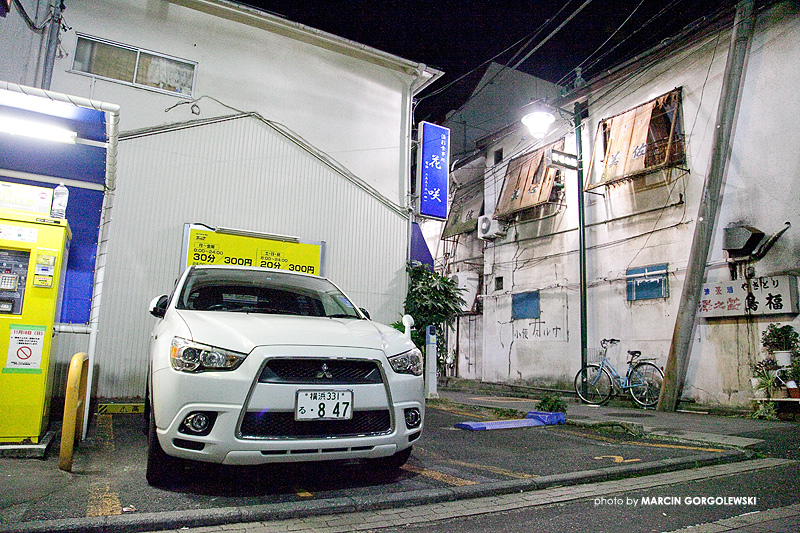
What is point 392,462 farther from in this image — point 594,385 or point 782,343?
point 594,385

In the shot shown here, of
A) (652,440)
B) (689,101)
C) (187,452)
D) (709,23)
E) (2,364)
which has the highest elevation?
(709,23)

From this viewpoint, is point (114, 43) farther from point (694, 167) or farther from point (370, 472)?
point (694, 167)

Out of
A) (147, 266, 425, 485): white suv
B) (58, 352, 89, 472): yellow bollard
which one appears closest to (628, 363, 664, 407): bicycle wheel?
(147, 266, 425, 485): white suv

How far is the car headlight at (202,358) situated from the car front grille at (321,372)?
205mm

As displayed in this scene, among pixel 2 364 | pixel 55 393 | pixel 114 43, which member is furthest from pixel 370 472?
pixel 114 43

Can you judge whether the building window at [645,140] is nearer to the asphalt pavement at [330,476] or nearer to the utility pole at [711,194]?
the utility pole at [711,194]

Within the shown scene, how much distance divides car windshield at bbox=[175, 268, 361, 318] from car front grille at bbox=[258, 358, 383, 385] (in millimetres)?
1075

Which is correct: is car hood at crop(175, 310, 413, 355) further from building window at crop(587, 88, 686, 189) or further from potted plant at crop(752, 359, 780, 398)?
building window at crop(587, 88, 686, 189)

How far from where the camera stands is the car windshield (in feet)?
Result: 13.0

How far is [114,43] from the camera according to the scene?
788 centimetres

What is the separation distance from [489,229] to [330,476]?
13.0m

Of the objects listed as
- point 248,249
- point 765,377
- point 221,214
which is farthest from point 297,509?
point 765,377

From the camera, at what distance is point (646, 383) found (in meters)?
10.0

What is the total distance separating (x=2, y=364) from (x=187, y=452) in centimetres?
199
